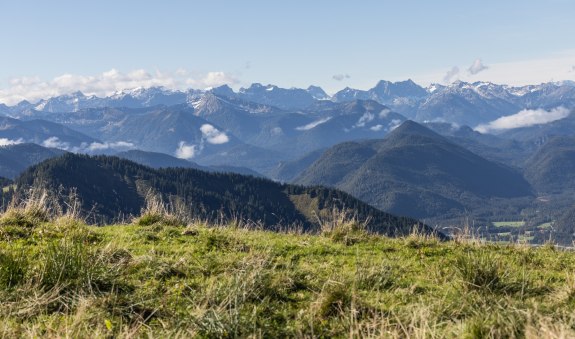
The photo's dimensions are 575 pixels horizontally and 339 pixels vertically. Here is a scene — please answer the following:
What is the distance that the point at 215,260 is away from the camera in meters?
9.22

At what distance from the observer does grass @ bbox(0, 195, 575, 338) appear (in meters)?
5.48

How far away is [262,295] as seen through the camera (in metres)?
7.11

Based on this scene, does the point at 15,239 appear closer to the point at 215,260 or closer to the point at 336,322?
the point at 215,260

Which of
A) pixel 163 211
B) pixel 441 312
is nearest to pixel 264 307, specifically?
pixel 441 312

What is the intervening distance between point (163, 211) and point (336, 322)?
10.5 meters

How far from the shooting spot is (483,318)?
5.64 metres

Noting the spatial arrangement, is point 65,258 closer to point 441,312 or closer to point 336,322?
point 336,322

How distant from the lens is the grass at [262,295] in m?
5.48

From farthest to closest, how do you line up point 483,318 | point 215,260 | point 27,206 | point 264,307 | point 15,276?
point 27,206, point 215,260, point 15,276, point 264,307, point 483,318

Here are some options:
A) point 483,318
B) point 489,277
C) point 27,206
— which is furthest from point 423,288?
point 27,206

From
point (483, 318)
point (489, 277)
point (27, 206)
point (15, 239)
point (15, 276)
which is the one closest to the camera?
point (483, 318)

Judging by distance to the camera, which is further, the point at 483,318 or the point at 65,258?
the point at 65,258

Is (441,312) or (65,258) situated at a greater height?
(65,258)

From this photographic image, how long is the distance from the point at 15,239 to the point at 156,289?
543 cm
